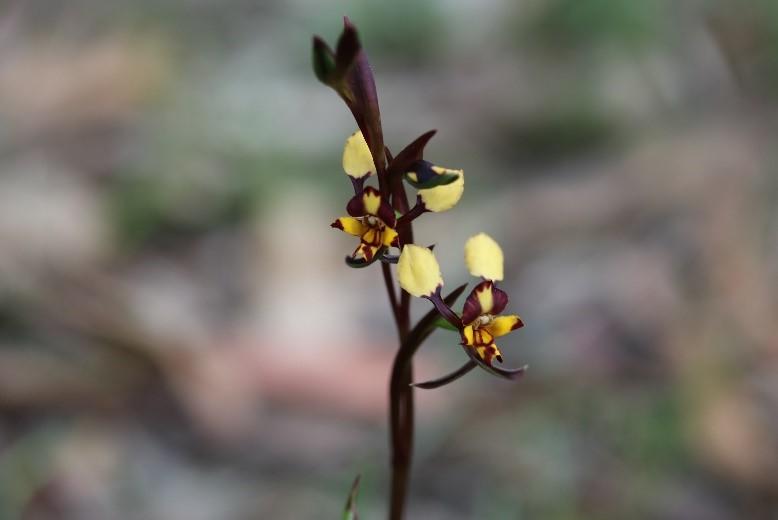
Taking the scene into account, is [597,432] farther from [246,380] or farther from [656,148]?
[656,148]

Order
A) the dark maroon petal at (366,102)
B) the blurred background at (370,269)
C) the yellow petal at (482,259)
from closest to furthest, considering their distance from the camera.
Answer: the dark maroon petal at (366,102)
the yellow petal at (482,259)
the blurred background at (370,269)

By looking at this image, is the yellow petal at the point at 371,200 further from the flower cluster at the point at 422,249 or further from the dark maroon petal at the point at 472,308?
the dark maroon petal at the point at 472,308

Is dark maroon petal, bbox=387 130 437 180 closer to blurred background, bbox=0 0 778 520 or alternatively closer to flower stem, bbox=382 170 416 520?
flower stem, bbox=382 170 416 520

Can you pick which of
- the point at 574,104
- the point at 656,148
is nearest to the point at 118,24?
the point at 574,104

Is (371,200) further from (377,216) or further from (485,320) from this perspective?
(485,320)

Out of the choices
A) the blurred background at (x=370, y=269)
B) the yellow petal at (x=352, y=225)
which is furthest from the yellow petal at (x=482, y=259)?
the blurred background at (x=370, y=269)

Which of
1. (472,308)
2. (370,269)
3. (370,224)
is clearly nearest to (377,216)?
(370,224)
